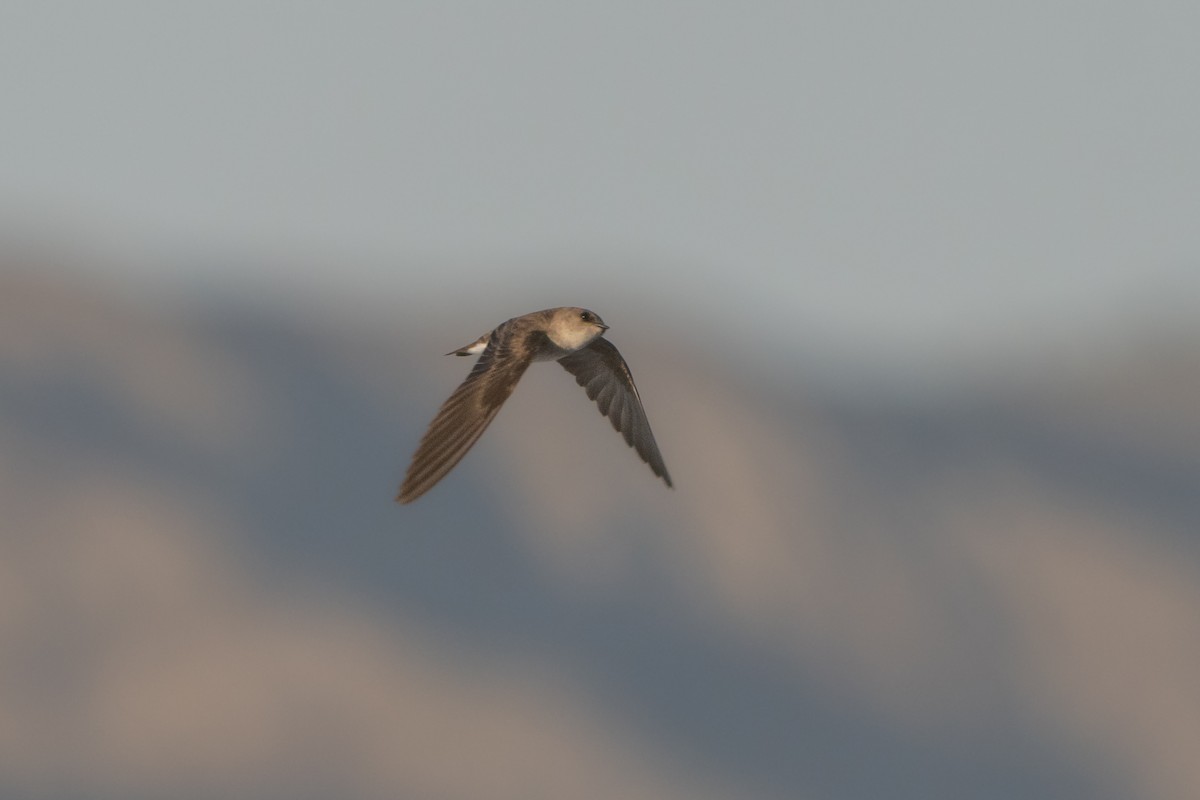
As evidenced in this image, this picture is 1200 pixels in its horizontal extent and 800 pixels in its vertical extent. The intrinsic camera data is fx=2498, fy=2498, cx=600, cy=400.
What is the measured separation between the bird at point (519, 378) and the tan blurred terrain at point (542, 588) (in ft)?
262

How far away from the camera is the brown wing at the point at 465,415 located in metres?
14.3

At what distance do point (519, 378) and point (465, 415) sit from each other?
96 centimetres

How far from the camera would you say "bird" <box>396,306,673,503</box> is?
14.7 meters

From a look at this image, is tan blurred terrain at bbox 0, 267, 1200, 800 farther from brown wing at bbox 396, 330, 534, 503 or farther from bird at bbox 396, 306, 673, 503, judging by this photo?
brown wing at bbox 396, 330, 534, 503

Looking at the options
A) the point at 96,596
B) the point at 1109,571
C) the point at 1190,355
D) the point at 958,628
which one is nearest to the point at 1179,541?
the point at 1109,571

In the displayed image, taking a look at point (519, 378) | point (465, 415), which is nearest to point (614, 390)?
point (519, 378)

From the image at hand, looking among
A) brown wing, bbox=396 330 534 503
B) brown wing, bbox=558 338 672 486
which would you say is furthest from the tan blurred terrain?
brown wing, bbox=396 330 534 503

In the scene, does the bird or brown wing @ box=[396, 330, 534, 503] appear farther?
the bird

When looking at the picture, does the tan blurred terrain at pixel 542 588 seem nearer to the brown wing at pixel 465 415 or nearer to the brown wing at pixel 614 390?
the brown wing at pixel 614 390

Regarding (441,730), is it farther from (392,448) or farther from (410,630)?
(392,448)

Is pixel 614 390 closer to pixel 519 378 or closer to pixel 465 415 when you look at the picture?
pixel 519 378

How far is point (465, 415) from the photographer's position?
50.2 ft

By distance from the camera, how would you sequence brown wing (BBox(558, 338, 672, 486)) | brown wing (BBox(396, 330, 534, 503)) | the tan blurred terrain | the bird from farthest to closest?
the tan blurred terrain < brown wing (BBox(558, 338, 672, 486)) < the bird < brown wing (BBox(396, 330, 534, 503))

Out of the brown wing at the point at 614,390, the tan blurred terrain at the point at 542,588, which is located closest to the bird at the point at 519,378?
the brown wing at the point at 614,390
